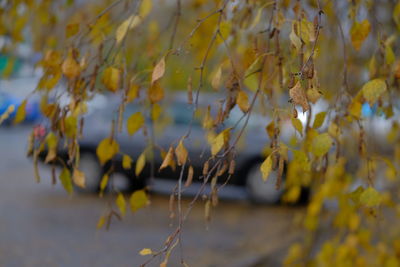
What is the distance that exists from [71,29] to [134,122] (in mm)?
499

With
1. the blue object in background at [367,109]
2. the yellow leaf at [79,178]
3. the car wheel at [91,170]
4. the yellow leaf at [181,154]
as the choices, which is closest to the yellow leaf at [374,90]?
the blue object in background at [367,109]

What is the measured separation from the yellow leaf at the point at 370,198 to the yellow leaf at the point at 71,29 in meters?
1.22

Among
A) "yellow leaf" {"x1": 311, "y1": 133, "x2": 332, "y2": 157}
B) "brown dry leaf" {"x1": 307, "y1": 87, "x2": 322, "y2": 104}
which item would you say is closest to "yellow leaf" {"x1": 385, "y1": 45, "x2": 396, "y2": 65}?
"yellow leaf" {"x1": 311, "y1": 133, "x2": 332, "y2": 157}

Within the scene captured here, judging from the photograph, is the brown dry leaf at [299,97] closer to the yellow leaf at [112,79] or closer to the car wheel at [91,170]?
the yellow leaf at [112,79]

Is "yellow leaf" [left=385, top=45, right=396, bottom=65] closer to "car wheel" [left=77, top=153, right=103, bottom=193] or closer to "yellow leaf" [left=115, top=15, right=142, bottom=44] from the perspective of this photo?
"yellow leaf" [left=115, top=15, right=142, bottom=44]

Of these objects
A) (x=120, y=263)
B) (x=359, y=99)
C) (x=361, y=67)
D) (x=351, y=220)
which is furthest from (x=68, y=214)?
(x=359, y=99)

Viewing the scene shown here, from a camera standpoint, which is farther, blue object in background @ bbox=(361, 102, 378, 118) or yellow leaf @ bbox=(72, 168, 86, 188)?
blue object in background @ bbox=(361, 102, 378, 118)

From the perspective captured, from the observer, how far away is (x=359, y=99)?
2.25m

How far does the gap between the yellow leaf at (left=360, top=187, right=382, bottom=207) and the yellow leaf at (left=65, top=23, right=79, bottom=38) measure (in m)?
1.22

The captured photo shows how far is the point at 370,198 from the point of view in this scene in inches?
82.6

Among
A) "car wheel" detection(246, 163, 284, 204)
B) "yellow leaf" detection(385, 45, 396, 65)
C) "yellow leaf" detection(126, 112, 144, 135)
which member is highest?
"yellow leaf" detection(385, 45, 396, 65)

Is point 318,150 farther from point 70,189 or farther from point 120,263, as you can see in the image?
point 120,263

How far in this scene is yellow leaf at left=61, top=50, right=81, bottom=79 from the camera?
85.7 inches

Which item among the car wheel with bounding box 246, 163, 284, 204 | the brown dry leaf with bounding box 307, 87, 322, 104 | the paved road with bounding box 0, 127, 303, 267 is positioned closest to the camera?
the brown dry leaf with bounding box 307, 87, 322, 104
